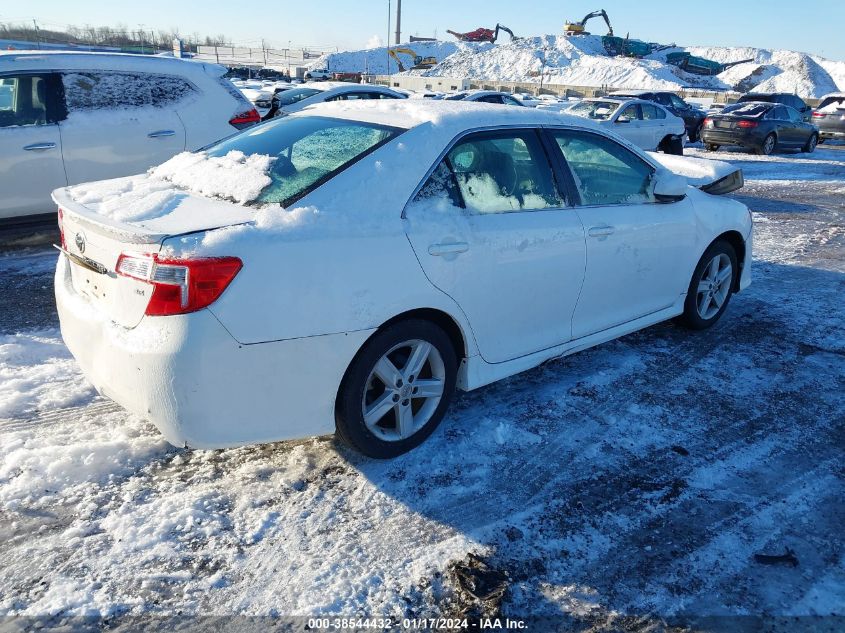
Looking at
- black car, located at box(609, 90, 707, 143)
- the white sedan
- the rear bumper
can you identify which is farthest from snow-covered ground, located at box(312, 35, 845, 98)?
the rear bumper

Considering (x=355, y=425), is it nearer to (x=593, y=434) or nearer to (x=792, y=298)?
(x=593, y=434)

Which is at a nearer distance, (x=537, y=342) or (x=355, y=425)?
(x=355, y=425)

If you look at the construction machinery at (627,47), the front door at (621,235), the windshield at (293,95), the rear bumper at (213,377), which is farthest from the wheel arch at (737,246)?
the construction machinery at (627,47)

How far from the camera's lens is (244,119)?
7258 mm

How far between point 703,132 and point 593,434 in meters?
17.3

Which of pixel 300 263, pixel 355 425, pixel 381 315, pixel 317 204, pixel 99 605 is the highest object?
pixel 317 204

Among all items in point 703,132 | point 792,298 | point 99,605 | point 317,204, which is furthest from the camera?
point 703,132

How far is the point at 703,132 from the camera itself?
60.5ft

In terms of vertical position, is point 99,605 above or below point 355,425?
below

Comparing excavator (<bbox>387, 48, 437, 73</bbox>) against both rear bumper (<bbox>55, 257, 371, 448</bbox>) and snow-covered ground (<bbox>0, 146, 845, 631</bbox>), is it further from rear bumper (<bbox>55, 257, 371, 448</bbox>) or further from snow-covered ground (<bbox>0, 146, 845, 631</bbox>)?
rear bumper (<bbox>55, 257, 371, 448</bbox>)

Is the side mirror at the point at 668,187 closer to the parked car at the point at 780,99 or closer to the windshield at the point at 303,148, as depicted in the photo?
the windshield at the point at 303,148

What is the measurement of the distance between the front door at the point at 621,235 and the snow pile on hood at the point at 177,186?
1837 millimetres

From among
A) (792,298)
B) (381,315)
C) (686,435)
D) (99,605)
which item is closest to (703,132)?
(792,298)

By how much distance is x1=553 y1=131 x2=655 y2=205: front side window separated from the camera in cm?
398
